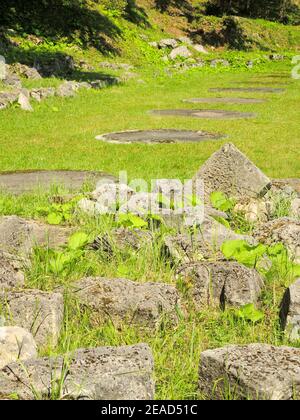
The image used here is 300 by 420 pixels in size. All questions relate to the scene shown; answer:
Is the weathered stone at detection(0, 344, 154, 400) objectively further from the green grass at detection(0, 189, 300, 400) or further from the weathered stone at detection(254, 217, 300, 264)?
the weathered stone at detection(254, 217, 300, 264)

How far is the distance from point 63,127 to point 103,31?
1758cm

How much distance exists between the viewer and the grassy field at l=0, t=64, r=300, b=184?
10023 millimetres

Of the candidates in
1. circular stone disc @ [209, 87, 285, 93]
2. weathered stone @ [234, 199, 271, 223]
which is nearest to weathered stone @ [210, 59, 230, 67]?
circular stone disc @ [209, 87, 285, 93]

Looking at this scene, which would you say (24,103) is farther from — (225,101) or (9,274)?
(9,274)

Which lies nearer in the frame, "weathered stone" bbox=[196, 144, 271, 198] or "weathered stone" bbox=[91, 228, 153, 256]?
"weathered stone" bbox=[91, 228, 153, 256]

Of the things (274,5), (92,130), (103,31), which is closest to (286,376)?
(92,130)

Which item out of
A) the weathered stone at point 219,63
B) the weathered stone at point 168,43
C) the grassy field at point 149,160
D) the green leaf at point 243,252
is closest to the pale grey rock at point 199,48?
the weathered stone at point 168,43

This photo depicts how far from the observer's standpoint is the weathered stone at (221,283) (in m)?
4.03

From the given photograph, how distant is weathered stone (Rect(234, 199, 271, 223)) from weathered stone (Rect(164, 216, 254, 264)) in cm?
109

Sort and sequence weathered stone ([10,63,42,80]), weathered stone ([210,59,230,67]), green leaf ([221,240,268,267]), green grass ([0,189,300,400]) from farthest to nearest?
weathered stone ([210,59,230,67])
weathered stone ([10,63,42,80])
green leaf ([221,240,268,267])
green grass ([0,189,300,400])

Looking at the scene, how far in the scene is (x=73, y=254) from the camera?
4633 millimetres

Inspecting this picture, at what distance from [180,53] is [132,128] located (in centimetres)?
2174

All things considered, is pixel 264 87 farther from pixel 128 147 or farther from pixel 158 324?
pixel 158 324

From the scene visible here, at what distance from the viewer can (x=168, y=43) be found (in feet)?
117
